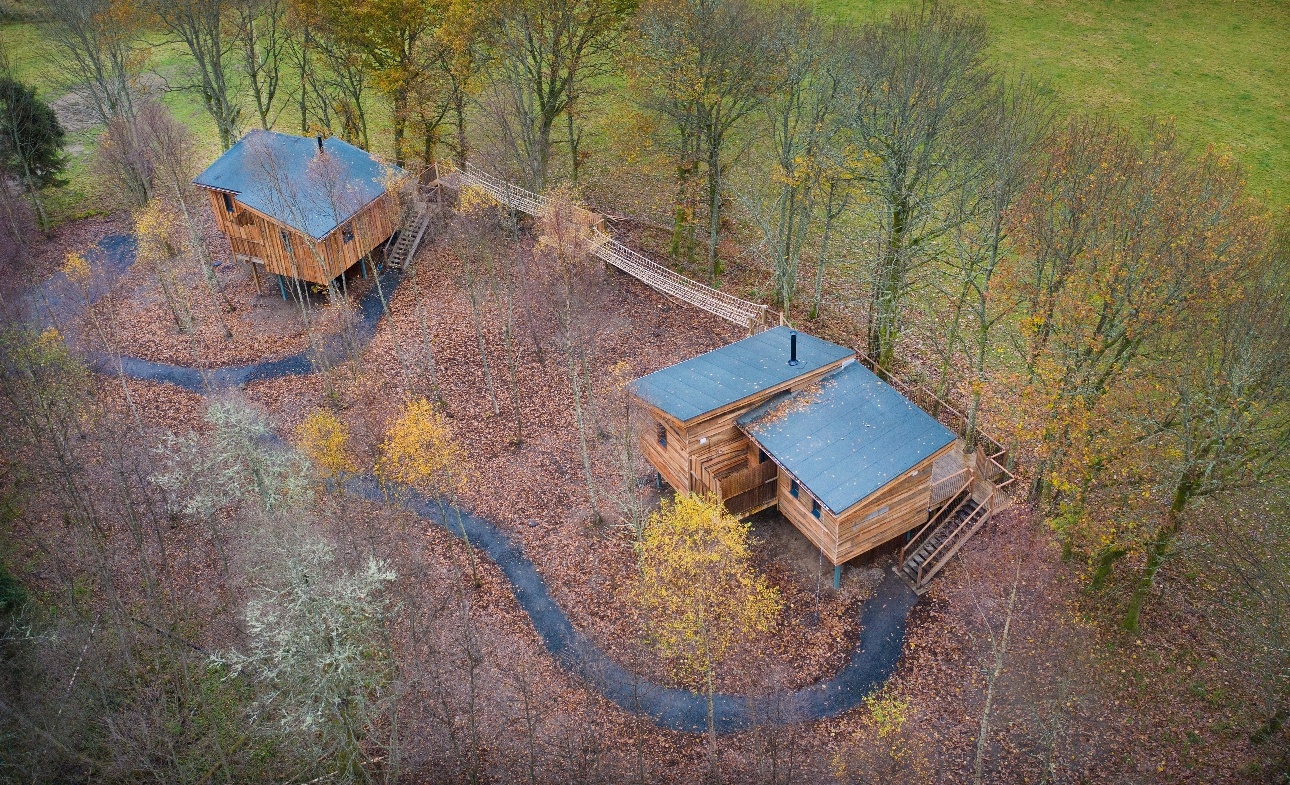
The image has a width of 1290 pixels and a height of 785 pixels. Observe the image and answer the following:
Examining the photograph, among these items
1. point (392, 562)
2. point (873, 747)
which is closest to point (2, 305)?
point (392, 562)

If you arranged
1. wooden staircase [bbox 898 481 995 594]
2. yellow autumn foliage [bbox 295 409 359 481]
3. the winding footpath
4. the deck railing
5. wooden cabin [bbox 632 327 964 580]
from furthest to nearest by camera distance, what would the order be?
the deck railing
wooden staircase [bbox 898 481 995 594]
yellow autumn foliage [bbox 295 409 359 481]
wooden cabin [bbox 632 327 964 580]
the winding footpath

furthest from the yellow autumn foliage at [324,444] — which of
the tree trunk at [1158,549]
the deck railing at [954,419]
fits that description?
the tree trunk at [1158,549]

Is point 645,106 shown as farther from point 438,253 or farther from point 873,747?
point 873,747

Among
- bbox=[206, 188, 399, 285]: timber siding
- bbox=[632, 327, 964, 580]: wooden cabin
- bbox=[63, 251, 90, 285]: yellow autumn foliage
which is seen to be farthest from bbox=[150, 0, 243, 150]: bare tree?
bbox=[632, 327, 964, 580]: wooden cabin

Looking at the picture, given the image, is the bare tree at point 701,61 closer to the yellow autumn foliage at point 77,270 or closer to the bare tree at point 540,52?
the bare tree at point 540,52

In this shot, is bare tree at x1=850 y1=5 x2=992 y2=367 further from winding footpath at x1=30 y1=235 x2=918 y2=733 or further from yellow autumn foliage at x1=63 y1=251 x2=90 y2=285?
yellow autumn foliage at x1=63 y1=251 x2=90 y2=285

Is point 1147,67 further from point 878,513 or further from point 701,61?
point 878,513
